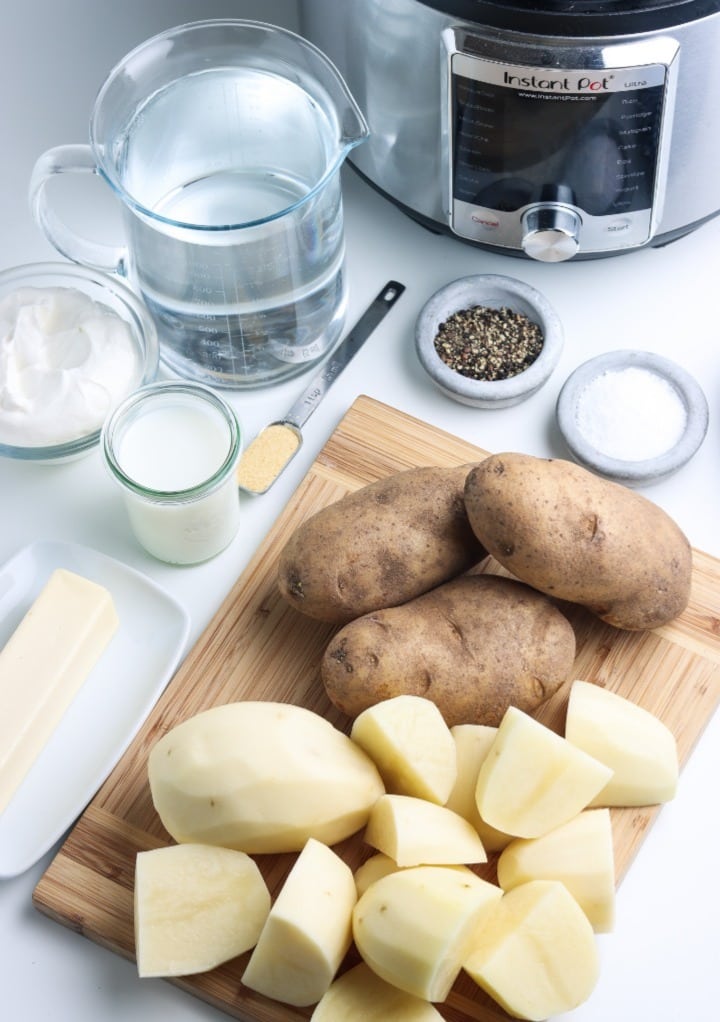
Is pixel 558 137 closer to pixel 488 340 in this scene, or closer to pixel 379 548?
pixel 488 340

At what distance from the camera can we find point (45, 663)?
4.12ft

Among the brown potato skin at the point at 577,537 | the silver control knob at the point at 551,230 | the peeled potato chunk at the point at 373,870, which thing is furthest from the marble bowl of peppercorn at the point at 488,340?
the peeled potato chunk at the point at 373,870

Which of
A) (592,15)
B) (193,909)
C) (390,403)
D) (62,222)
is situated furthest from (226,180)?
(193,909)

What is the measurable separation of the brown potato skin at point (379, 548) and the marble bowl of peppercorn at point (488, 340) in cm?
17

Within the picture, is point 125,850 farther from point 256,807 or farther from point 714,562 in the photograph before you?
point 714,562

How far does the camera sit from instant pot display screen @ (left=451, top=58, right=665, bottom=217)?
1214 mm

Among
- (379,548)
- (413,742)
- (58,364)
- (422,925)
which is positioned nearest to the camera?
Result: (422,925)

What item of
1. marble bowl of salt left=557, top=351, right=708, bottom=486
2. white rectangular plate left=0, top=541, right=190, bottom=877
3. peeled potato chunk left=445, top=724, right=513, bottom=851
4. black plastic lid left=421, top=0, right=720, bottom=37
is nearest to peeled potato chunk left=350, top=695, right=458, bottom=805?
peeled potato chunk left=445, top=724, right=513, bottom=851

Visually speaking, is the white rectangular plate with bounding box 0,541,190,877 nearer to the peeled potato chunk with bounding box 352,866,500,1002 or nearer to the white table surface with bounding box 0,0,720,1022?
the white table surface with bounding box 0,0,720,1022

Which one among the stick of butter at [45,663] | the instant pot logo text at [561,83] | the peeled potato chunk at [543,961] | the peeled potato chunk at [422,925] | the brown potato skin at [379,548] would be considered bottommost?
the peeled potato chunk at [543,961]

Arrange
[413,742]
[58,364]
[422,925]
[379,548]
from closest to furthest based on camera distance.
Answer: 1. [422,925]
2. [413,742]
3. [379,548]
4. [58,364]

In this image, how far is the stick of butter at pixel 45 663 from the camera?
1227mm

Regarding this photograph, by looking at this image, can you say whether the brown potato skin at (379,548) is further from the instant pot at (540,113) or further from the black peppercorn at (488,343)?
the instant pot at (540,113)

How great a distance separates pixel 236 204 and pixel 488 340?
1.05ft
